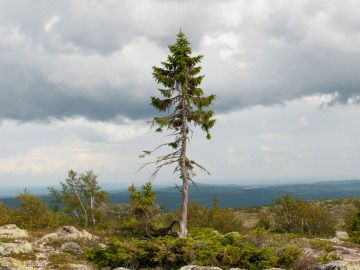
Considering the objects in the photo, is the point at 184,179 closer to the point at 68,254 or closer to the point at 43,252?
the point at 68,254

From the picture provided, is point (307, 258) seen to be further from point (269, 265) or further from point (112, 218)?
point (112, 218)

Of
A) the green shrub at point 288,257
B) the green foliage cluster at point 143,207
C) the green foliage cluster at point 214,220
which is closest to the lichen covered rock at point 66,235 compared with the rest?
the green foliage cluster at point 143,207

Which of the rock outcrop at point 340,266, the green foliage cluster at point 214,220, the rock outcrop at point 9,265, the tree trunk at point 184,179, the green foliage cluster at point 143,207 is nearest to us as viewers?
the rock outcrop at point 340,266

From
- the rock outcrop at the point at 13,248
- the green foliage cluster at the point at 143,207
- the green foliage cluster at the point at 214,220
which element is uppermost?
the green foliage cluster at the point at 143,207

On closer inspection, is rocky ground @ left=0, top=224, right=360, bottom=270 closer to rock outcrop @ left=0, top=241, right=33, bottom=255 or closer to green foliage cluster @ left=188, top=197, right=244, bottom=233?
rock outcrop @ left=0, top=241, right=33, bottom=255

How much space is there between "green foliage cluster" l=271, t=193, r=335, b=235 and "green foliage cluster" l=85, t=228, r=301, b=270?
34.4 m

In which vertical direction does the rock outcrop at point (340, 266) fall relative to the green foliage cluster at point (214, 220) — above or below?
above

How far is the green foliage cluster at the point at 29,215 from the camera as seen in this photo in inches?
1330

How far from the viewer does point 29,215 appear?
113 feet

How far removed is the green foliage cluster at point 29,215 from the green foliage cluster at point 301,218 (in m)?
36.6

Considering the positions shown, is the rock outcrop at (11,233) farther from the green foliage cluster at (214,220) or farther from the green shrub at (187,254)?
the green foliage cluster at (214,220)

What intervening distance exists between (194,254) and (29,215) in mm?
30544

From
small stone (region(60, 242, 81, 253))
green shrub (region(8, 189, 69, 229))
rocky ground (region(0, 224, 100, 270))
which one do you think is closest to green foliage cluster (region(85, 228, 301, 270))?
rocky ground (region(0, 224, 100, 270))

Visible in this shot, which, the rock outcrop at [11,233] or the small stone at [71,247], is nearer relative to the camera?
the small stone at [71,247]
